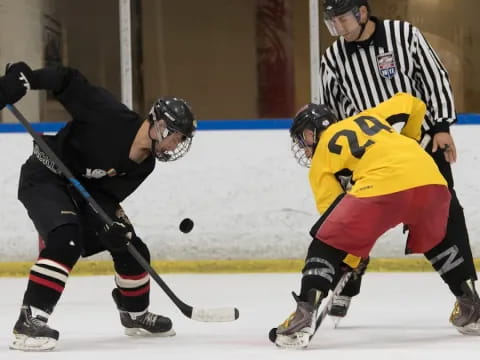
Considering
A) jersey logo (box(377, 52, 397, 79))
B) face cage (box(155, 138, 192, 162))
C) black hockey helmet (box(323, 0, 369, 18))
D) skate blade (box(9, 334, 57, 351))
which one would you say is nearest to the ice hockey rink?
skate blade (box(9, 334, 57, 351))

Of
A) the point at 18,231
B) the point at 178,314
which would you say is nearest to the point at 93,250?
the point at 178,314

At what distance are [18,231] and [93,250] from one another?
1.98 meters

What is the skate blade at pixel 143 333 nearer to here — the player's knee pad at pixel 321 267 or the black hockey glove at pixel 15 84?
the player's knee pad at pixel 321 267

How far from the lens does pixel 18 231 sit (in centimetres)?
514

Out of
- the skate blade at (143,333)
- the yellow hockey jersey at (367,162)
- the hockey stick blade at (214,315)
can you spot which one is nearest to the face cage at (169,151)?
the yellow hockey jersey at (367,162)

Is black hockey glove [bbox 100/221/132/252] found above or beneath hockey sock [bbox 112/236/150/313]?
above

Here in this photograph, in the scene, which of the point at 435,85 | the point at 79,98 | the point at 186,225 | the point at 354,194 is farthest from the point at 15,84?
the point at 186,225

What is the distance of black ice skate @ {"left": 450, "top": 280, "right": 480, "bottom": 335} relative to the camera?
3201mm

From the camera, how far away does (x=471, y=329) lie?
10.5 feet

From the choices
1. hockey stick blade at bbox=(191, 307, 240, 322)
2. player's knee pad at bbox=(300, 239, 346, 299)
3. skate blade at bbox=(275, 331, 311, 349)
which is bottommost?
hockey stick blade at bbox=(191, 307, 240, 322)

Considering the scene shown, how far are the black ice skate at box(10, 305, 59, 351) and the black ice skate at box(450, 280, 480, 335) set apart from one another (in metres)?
1.10

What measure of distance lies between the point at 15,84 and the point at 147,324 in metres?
0.78

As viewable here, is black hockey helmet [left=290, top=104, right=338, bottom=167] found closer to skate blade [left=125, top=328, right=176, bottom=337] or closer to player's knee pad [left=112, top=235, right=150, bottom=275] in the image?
player's knee pad [left=112, top=235, right=150, bottom=275]

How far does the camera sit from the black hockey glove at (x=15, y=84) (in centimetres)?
302
